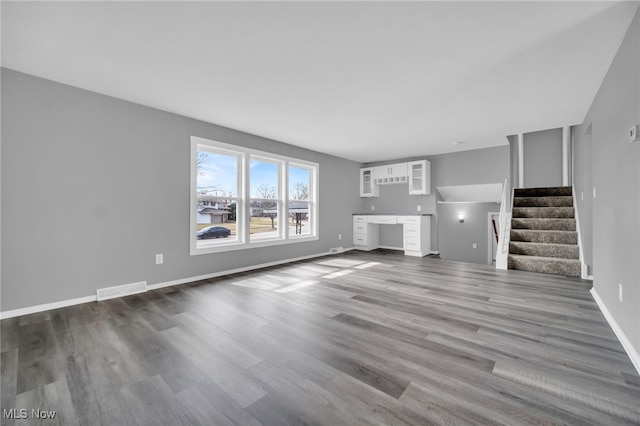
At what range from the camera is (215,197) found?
4.26 m

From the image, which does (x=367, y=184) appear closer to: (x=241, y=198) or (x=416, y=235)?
(x=416, y=235)

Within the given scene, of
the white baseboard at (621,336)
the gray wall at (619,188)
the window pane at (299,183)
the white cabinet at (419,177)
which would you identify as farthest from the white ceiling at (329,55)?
the white cabinet at (419,177)

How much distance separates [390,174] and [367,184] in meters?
0.72

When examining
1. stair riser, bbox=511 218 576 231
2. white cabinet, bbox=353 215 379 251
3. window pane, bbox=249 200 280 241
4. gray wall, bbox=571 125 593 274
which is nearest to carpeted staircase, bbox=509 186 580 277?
stair riser, bbox=511 218 576 231

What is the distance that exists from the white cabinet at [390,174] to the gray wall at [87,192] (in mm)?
4190

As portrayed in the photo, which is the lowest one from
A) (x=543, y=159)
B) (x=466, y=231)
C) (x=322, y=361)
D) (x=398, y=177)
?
(x=322, y=361)

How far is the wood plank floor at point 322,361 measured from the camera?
139 cm

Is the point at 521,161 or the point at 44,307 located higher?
the point at 521,161

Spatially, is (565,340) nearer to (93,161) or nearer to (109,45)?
(109,45)

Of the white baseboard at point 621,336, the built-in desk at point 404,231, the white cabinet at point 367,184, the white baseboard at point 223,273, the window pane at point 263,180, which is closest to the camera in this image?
the white baseboard at point 621,336

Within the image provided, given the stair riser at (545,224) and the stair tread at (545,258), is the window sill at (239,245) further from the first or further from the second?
the stair riser at (545,224)

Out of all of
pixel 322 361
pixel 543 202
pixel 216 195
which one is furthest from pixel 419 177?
pixel 322 361

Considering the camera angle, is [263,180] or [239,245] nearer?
[239,245]

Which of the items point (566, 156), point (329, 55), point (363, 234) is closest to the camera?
point (329, 55)
